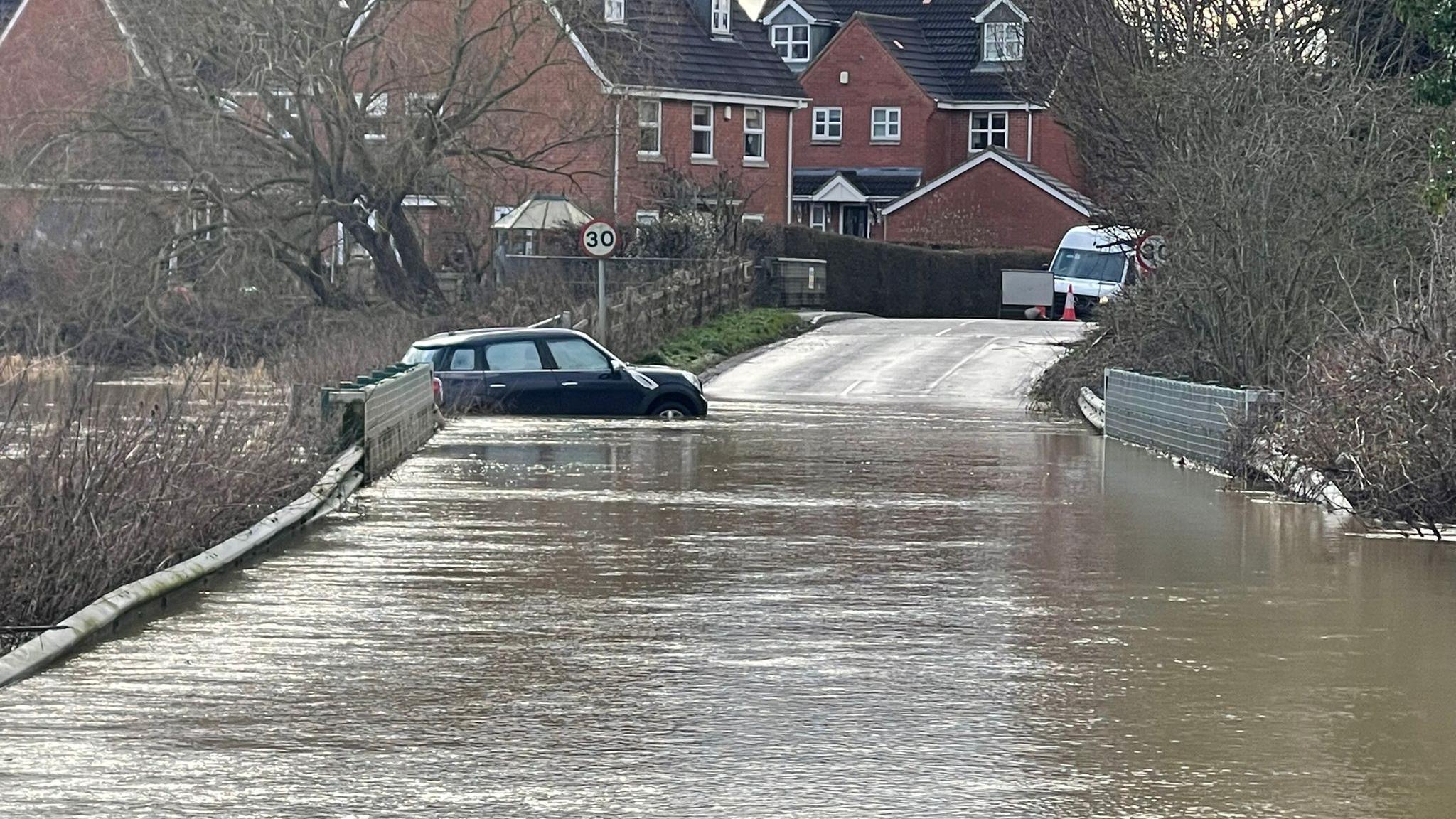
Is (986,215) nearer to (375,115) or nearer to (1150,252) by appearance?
(375,115)

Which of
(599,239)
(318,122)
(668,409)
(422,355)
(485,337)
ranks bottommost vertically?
(668,409)

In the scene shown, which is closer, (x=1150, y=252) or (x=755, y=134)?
(x=1150, y=252)

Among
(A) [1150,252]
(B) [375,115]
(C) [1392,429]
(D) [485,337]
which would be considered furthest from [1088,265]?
(C) [1392,429]

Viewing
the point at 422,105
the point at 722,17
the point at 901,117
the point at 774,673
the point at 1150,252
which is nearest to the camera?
the point at 774,673

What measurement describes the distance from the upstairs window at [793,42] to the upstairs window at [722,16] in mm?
11207

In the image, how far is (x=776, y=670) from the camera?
10.2 metres

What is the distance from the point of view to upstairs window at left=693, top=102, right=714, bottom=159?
66.5 meters

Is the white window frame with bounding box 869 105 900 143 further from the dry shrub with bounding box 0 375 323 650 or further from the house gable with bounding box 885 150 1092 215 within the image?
the dry shrub with bounding box 0 375 323 650

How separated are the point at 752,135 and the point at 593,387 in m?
39.7

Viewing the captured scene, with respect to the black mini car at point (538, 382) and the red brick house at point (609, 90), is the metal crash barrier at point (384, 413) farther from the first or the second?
the red brick house at point (609, 90)

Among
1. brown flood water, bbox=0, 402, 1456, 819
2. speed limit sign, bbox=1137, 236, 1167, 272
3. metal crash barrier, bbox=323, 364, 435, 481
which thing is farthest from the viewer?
speed limit sign, bbox=1137, 236, 1167, 272

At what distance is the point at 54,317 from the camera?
→ 41.3 m

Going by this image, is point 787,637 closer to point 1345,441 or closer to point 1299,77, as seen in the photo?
point 1345,441

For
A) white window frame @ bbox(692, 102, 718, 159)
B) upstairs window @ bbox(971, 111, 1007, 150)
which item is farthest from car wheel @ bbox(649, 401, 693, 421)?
upstairs window @ bbox(971, 111, 1007, 150)
